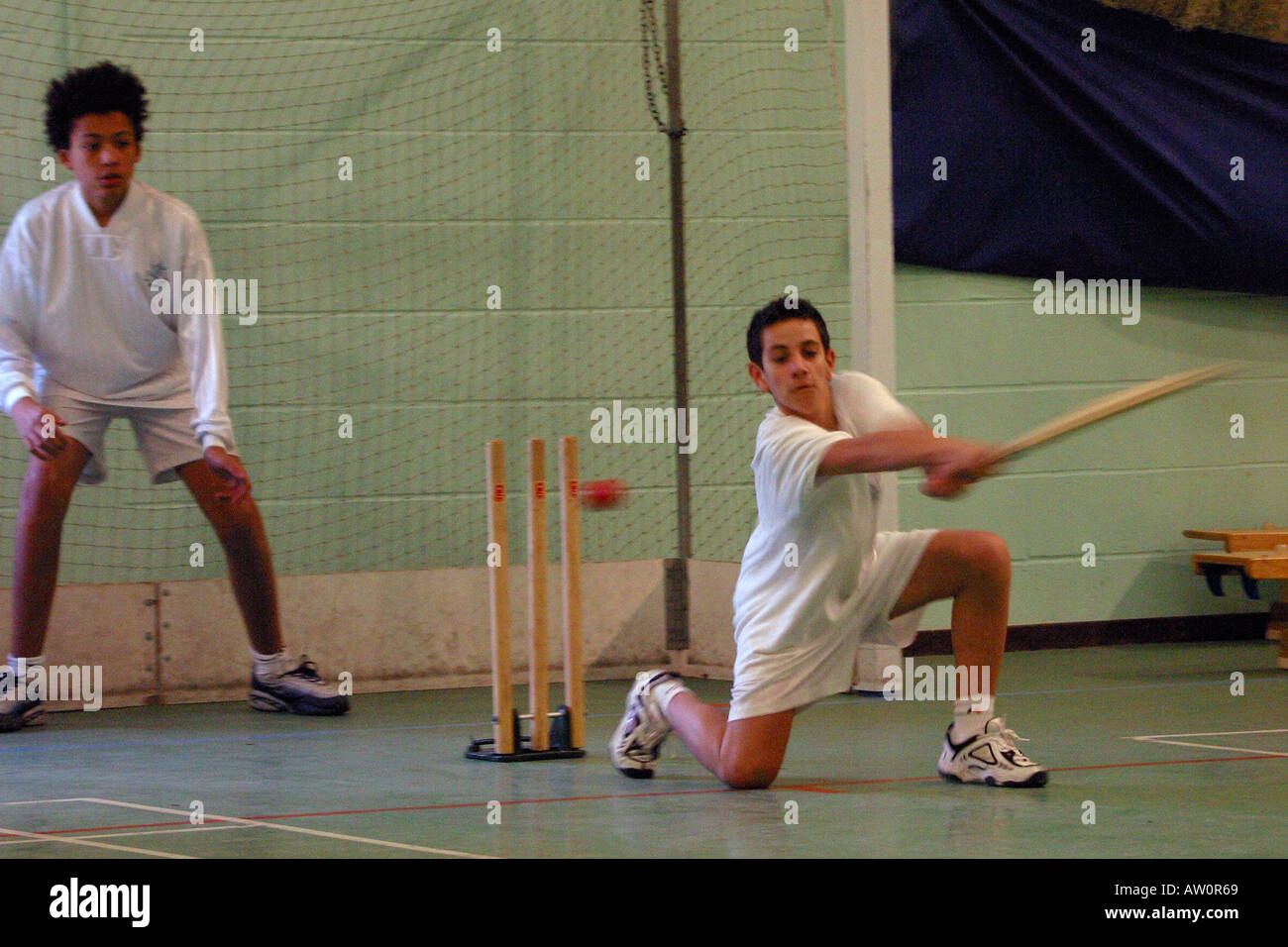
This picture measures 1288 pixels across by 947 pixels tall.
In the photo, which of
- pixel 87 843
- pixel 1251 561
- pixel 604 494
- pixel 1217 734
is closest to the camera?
pixel 87 843

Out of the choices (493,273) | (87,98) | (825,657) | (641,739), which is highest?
(87,98)

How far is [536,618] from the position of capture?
4.69m

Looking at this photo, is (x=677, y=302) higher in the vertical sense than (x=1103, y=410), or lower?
higher

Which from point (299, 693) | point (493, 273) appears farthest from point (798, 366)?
point (493, 273)

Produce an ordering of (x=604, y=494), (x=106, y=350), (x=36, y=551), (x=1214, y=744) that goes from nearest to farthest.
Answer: (x=604, y=494) < (x=1214, y=744) < (x=36, y=551) < (x=106, y=350)

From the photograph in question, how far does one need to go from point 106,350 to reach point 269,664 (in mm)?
1137

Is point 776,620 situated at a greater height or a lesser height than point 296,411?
lesser

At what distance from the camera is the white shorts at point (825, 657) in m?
4.13

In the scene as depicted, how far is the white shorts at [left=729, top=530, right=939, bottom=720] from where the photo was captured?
4.13 meters

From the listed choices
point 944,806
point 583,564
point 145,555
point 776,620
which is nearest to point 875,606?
point 776,620

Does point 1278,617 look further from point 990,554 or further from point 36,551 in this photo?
point 36,551

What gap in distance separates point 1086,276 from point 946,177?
0.75 metres

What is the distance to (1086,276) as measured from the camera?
23.9 feet

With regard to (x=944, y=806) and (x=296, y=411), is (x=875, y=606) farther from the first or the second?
(x=296, y=411)
